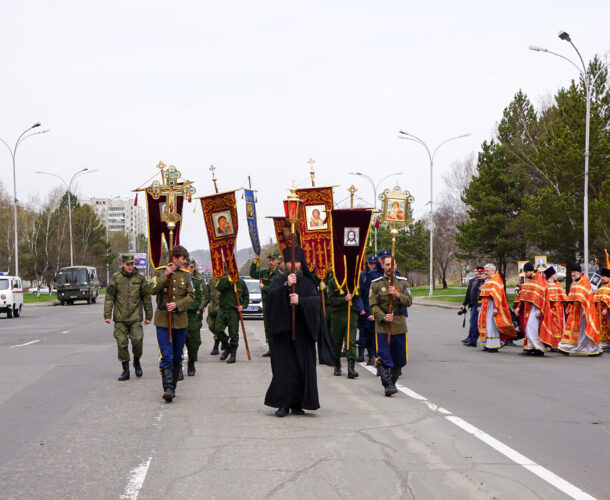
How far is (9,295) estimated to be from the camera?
109 ft

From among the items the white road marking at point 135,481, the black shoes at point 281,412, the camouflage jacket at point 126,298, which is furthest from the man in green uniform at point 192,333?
the white road marking at point 135,481

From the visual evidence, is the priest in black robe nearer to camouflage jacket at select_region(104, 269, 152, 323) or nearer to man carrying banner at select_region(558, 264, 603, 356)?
camouflage jacket at select_region(104, 269, 152, 323)

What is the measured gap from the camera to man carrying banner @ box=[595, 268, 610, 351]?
16.2 metres

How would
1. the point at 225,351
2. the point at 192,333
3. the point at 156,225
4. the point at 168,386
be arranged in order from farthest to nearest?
the point at 225,351, the point at 156,225, the point at 192,333, the point at 168,386

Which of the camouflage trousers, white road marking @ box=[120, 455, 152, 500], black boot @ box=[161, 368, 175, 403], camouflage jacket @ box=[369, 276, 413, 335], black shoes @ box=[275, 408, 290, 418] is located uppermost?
camouflage jacket @ box=[369, 276, 413, 335]

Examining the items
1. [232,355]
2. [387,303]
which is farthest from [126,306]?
[387,303]

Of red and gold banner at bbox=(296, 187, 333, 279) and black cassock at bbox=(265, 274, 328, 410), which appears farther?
red and gold banner at bbox=(296, 187, 333, 279)

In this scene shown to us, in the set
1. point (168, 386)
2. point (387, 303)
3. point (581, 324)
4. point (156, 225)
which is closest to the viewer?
point (168, 386)

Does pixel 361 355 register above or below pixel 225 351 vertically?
below

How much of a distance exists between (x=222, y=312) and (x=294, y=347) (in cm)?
555

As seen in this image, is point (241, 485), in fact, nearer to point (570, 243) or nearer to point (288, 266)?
point (288, 266)

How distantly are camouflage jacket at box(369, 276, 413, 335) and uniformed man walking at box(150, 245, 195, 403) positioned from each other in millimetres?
2484

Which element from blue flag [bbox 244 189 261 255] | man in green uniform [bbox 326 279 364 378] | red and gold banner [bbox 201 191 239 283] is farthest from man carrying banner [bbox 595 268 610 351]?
red and gold banner [bbox 201 191 239 283]

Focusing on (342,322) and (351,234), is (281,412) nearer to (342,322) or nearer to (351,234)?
(342,322)
